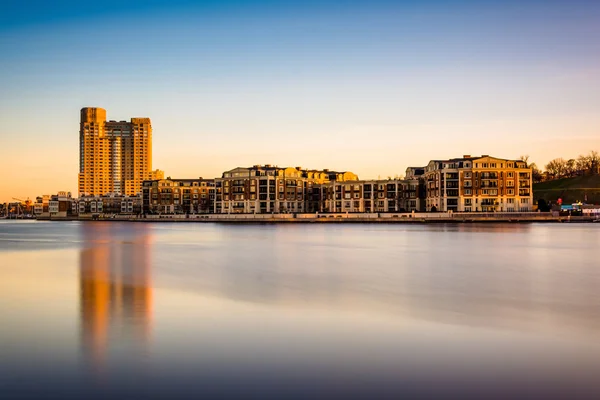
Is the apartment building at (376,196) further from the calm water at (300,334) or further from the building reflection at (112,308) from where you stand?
the building reflection at (112,308)

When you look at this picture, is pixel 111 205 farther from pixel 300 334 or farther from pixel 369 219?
pixel 300 334

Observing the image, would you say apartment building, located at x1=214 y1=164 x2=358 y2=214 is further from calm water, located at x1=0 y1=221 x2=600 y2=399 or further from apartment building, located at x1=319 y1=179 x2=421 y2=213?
calm water, located at x1=0 y1=221 x2=600 y2=399

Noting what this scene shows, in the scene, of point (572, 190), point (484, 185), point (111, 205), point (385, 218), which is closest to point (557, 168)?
point (572, 190)

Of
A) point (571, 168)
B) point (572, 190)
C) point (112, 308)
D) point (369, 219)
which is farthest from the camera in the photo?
point (571, 168)

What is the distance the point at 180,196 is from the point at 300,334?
14177 centimetres

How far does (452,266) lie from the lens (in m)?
26.6

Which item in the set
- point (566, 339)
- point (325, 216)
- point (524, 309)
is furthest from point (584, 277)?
point (325, 216)

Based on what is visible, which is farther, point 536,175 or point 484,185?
point 536,175

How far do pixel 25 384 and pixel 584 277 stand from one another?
20.8 m

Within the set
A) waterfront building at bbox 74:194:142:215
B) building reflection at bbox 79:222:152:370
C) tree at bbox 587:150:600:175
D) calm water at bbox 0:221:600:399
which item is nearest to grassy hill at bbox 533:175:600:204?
tree at bbox 587:150:600:175

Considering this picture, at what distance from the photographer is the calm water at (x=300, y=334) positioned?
8.61 m

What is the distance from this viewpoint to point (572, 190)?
135125 millimetres

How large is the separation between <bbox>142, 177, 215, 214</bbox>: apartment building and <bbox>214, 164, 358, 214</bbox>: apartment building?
23651mm

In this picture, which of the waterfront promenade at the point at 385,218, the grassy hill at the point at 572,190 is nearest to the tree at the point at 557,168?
the grassy hill at the point at 572,190
